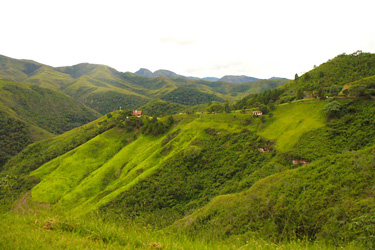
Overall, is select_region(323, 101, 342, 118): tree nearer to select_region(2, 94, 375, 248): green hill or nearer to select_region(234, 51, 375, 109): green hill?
select_region(2, 94, 375, 248): green hill

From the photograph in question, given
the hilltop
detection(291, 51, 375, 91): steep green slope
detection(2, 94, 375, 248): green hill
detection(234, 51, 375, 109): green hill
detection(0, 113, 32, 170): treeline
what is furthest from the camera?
detection(0, 113, 32, 170): treeline

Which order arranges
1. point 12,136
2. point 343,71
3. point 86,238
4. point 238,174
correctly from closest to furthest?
point 86,238 → point 238,174 → point 343,71 → point 12,136

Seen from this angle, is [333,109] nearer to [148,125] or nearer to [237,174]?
[237,174]

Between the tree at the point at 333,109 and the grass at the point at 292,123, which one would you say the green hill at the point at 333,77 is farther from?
the tree at the point at 333,109

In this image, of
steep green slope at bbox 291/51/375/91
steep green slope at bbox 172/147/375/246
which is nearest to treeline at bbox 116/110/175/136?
steep green slope at bbox 172/147/375/246

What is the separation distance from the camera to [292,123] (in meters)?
54.1

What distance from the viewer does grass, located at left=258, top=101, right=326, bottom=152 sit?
47.7 metres

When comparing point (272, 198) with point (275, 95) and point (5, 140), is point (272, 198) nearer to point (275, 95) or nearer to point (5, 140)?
point (275, 95)

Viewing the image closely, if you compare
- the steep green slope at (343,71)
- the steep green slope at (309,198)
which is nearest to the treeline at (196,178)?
the steep green slope at (309,198)

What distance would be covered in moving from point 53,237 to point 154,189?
44.9 meters

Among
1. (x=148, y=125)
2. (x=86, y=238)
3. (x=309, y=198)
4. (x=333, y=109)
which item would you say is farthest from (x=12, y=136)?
(x=333, y=109)

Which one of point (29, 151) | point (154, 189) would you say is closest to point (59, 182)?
point (154, 189)

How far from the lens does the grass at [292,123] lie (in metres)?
47.7

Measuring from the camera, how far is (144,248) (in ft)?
13.5
